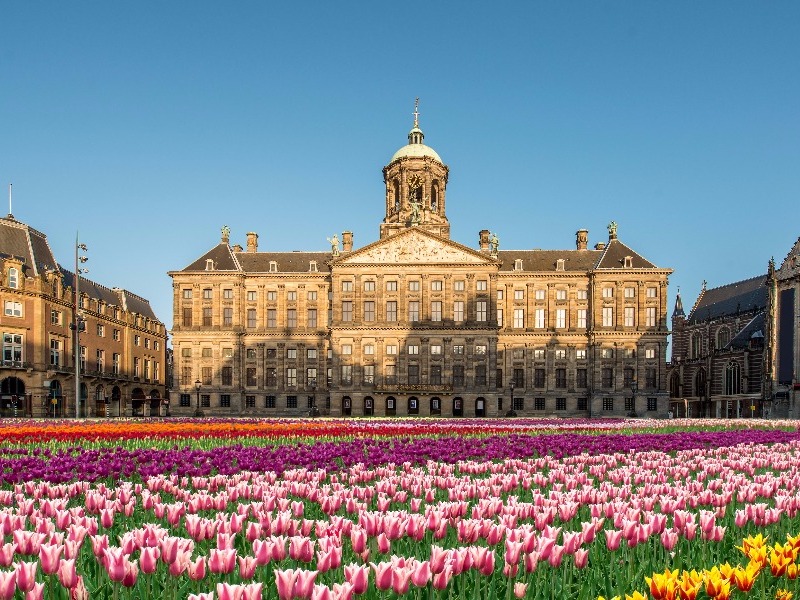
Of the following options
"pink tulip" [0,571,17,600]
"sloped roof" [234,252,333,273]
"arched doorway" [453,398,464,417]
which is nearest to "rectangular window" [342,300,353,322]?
"sloped roof" [234,252,333,273]

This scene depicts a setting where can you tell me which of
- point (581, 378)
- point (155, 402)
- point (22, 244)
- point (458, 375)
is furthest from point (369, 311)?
point (155, 402)

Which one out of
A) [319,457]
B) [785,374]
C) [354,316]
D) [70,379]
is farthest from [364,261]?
[319,457]

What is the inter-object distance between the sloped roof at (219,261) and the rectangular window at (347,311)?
12689 millimetres

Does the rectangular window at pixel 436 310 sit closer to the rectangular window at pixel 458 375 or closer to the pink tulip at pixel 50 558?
the rectangular window at pixel 458 375

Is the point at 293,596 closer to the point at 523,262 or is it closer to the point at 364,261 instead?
the point at 364,261

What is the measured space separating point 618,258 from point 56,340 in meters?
55.4

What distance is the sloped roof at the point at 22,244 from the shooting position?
220 ft

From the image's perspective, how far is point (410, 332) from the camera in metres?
74.9

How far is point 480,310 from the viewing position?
7506 centimetres

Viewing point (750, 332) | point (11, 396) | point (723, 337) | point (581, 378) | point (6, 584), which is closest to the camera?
point (6, 584)

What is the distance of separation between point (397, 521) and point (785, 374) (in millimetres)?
81028

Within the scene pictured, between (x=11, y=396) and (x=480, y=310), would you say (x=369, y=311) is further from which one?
(x=11, y=396)

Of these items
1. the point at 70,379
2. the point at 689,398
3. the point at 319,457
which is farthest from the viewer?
the point at 689,398

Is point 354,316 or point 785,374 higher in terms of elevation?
point 354,316
